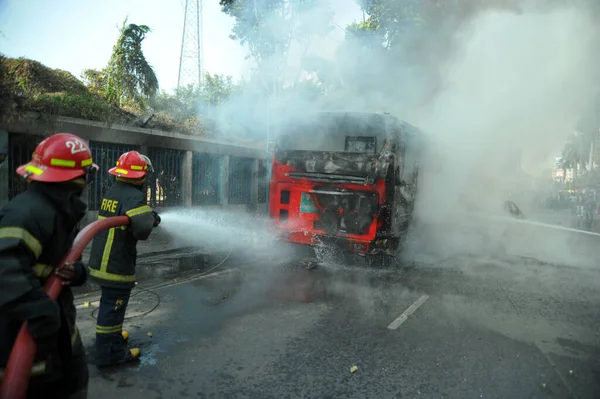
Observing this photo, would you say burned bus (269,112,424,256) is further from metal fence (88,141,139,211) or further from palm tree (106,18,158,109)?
palm tree (106,18,158,109)

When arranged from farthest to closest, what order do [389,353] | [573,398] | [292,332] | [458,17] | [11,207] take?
[458,17] → [292,332] → [389,353] → [573,398] → [11,207]

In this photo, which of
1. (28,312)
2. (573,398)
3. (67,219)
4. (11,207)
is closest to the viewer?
(28,312)

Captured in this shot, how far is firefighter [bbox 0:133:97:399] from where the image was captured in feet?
4.97

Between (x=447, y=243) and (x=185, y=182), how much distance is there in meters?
7.09

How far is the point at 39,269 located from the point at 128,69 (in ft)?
35.8

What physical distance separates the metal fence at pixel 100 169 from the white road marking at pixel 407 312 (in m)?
6.66

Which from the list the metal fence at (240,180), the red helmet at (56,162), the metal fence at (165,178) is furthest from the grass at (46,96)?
the red helmet at (56,162)

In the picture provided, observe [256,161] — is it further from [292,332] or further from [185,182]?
[292,332]

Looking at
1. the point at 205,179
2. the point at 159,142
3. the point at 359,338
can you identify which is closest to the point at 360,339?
the point at 359,338

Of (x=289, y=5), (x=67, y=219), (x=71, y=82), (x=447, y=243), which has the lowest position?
(x=447, y=243)

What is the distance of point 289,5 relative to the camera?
34.2ft

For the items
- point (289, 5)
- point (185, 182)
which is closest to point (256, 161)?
point (185, 182)

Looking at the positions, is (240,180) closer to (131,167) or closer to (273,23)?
(273,23)

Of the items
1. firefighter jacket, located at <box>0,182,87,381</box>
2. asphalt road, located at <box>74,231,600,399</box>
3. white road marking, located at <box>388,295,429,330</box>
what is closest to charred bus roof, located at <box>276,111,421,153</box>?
asphalt road, located at <box>74,231,600,399</box>
